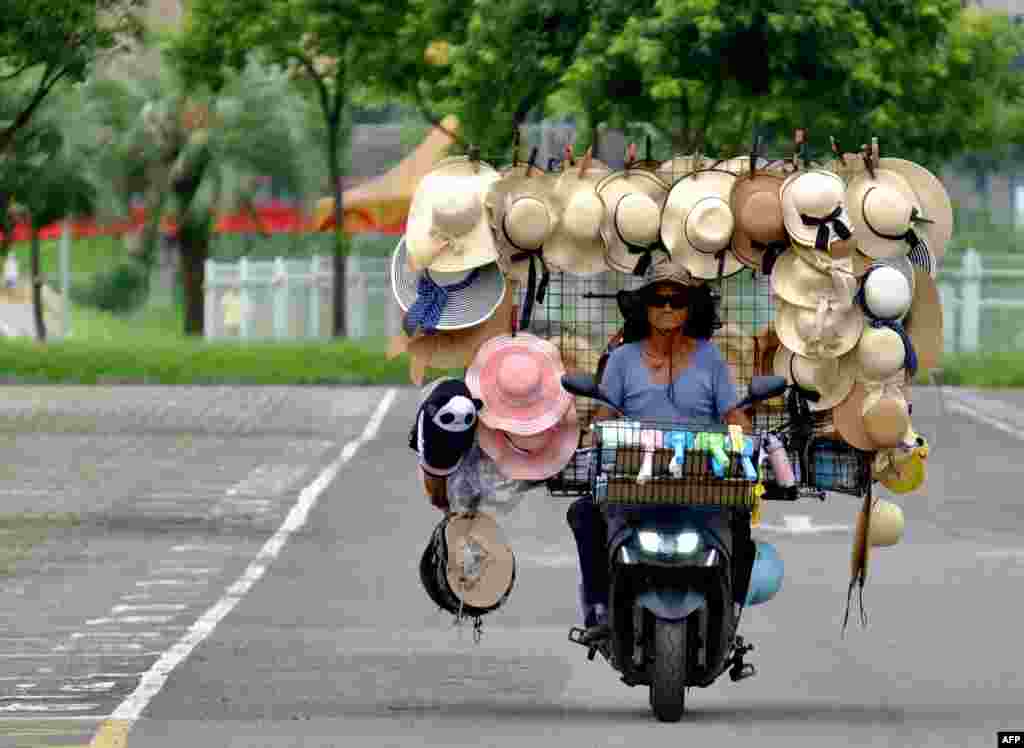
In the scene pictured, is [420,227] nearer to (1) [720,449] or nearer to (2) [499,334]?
(2) [499,334]

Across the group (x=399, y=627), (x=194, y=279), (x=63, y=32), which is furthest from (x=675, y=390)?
(x=194, y=279)

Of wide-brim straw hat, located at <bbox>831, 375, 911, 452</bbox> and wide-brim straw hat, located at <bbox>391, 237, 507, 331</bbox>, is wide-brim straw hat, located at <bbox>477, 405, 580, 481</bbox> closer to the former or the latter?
wide-brim straw hat, located at <bbox>391, 237, 507, 331</bbox>

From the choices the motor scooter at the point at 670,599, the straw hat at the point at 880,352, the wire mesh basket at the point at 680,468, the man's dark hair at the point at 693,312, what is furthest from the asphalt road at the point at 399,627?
the man's dark hair at the point at 693,312

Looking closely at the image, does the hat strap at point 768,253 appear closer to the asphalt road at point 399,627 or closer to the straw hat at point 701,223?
the straw hat at point 701,223

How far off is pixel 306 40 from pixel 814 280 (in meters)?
38.2

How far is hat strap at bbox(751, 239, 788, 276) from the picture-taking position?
12.4m

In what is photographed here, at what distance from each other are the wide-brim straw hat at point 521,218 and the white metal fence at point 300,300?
45278 mm

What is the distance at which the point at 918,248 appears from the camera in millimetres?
12672

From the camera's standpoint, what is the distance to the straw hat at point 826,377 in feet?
40.3

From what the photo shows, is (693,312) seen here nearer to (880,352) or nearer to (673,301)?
(673,301)

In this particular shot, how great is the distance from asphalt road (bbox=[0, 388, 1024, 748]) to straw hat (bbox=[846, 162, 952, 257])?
178 cm

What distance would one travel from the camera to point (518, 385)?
40.0 feet

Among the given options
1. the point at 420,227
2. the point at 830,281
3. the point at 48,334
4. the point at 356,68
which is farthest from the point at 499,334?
the point at 48,334

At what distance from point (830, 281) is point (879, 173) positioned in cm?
60
